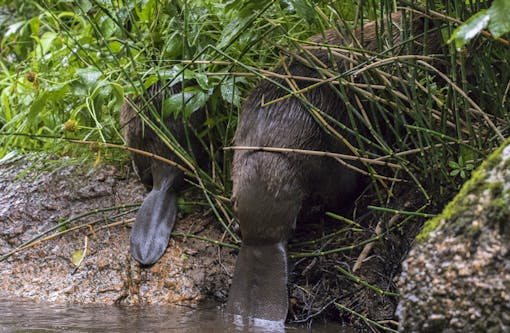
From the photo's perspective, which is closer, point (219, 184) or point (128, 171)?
point (219, 184)

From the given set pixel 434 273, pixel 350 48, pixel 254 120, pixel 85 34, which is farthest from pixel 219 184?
pixel 434 273

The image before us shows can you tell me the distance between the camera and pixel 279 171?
8.32 ft

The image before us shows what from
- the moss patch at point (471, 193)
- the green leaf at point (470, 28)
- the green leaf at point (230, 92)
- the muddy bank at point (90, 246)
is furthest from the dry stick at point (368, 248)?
the green leaf at point (470, 28)

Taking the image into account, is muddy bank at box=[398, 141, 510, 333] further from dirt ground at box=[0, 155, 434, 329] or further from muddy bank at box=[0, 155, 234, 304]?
muddy bank at box=[0, 155, 234, 304]

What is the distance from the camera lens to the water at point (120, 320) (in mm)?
2320

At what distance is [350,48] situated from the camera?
7.89ft

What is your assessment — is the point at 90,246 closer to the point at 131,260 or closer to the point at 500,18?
the point at 131,260

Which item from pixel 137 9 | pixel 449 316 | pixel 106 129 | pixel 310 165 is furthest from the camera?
pixel 106 129

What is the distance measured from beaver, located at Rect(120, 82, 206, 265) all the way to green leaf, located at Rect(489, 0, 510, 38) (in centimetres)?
152

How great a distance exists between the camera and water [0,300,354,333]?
2320 millimetres

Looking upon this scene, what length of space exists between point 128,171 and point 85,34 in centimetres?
67

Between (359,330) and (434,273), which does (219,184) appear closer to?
(359,330)

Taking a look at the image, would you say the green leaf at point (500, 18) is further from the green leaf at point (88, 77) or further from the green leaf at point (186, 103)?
the green leaf at point (88, 77)

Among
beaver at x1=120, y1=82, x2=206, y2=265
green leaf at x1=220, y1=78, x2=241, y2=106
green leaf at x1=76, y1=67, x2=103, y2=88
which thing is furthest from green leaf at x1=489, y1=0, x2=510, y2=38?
green leaf at x1=76, y1=67, x2=103, y2=88
